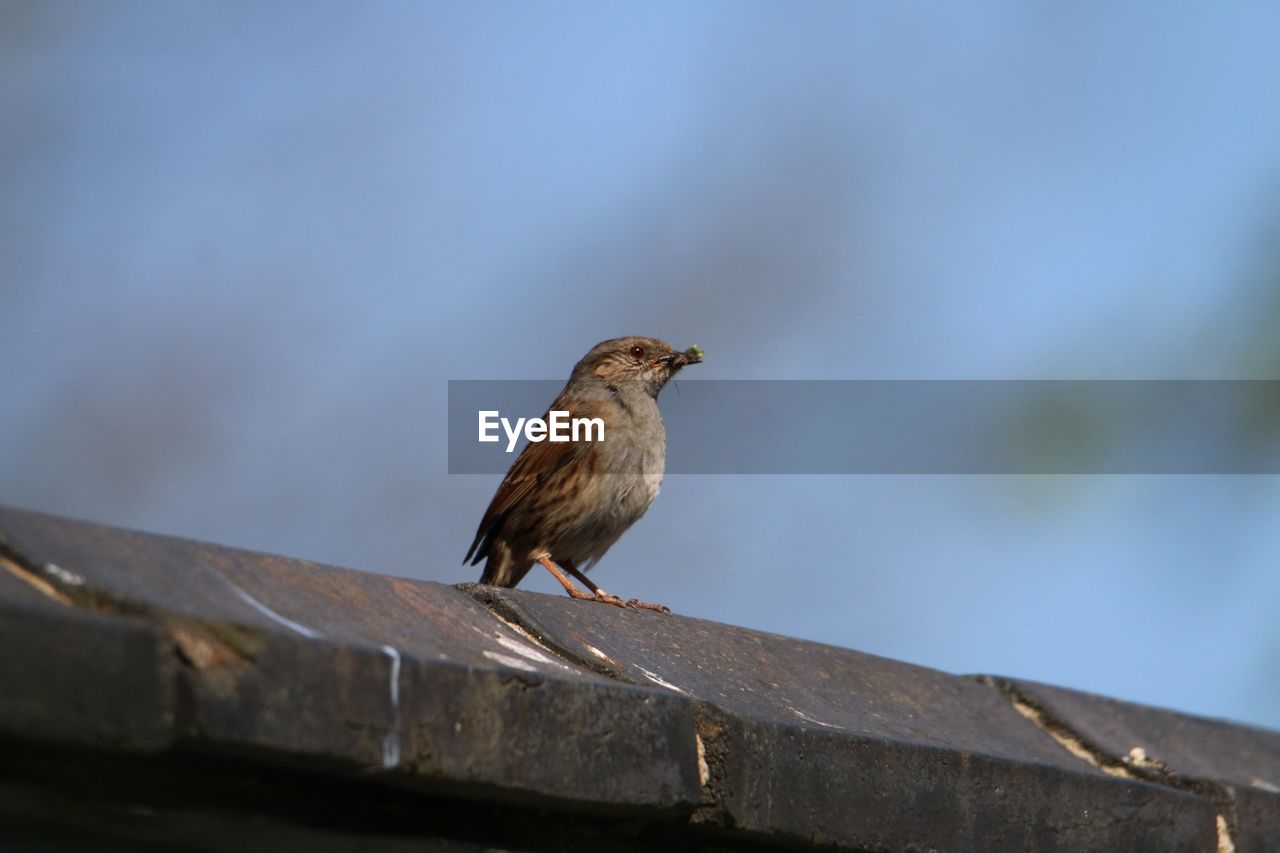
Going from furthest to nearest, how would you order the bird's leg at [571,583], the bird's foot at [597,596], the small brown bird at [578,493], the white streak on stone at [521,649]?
the small brown bird at [578,493] → the bird's leg at [571,583] → the bird's foot at [597,596] → the white streak on stone at [521,649]

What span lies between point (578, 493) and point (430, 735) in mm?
4458

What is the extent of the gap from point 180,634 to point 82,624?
168mm

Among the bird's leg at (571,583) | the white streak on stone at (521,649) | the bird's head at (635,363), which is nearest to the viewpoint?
the white streak on stone at (521,649)

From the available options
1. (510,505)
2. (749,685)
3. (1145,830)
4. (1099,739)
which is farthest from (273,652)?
(510,505)

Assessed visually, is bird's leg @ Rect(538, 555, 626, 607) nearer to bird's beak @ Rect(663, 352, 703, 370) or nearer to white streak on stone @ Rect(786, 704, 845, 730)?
bird's beak @ Rect(663, 352, 703, 370)

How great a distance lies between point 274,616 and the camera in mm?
2406

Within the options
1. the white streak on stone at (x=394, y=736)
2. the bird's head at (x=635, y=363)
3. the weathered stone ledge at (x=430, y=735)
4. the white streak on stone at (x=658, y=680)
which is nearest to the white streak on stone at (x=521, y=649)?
the weathered stone ledge at (x=430, y=735)

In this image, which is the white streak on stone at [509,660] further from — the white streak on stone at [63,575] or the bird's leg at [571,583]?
the bird's leg at [571,583]

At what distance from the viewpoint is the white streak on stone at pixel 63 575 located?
7.01 ft

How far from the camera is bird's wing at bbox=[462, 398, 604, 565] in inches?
268

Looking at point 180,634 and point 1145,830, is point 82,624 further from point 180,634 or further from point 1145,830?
point 1145,830

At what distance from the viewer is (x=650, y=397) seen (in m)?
7.37

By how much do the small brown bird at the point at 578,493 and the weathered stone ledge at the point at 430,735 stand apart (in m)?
2.89

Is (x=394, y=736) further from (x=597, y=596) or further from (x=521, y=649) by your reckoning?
(x=597, y=596)
